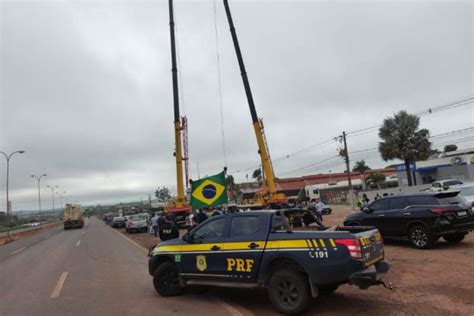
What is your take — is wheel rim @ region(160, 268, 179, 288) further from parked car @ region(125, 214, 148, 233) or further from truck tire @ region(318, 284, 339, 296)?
parked car @ region(125, 214, 148, 233)

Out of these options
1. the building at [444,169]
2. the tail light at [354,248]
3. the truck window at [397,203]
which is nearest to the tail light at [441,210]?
the truck window at [397,203]

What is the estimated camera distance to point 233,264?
25.6ft

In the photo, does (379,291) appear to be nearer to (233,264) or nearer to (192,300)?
(233,264)

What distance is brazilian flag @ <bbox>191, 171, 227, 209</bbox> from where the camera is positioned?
1415 cm

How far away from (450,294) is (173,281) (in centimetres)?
522

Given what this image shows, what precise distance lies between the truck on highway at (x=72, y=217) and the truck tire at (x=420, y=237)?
49760 mm

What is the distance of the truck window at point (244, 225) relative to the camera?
25.6ft

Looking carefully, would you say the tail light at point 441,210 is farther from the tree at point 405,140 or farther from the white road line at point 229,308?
the tree at point 405,140

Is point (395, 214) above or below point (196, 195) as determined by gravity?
below

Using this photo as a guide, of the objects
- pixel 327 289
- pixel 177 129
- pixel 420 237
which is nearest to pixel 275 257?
pixel 327 289

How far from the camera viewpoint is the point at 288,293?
714cm

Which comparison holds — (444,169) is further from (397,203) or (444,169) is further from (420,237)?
(420,237)

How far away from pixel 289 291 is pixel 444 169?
52.6 metres

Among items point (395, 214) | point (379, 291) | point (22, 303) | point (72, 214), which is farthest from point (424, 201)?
point (72, 214)
